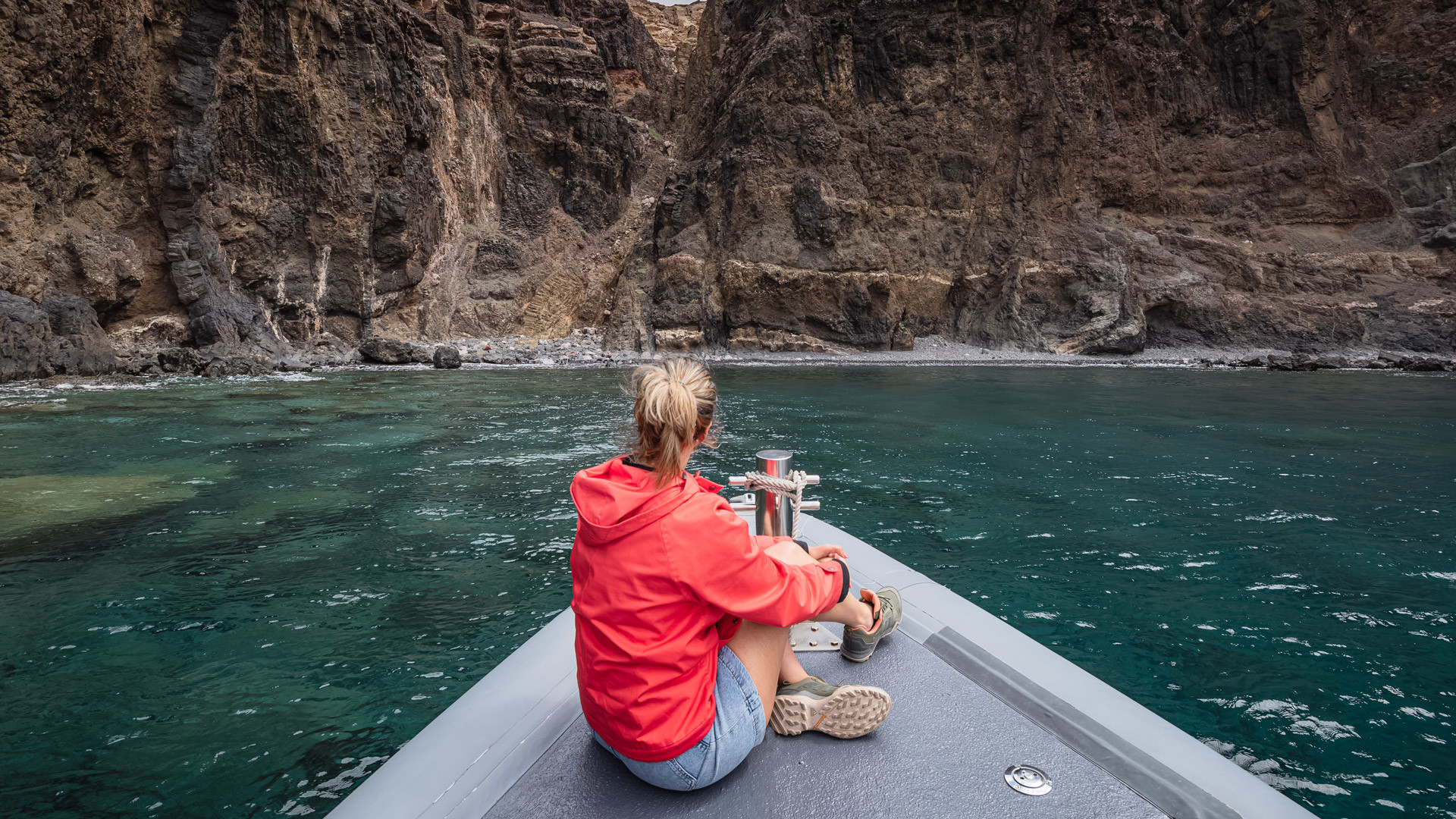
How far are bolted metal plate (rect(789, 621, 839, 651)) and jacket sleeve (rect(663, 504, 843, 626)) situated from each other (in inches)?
22.4

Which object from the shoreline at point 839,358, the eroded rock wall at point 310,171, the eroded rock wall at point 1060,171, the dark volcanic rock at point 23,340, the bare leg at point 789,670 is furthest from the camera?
the eroded rock wall at point 1060,171

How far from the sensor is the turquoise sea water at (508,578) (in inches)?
101

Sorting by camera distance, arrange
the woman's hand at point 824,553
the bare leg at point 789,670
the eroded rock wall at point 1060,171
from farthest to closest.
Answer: the eroded rock wall at point 1060,171 < the woman's hand at point 824,553 < the bare leg at point 789,670

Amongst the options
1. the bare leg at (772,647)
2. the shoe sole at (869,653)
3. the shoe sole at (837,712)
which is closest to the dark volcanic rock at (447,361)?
the shoe sole at (869,653)

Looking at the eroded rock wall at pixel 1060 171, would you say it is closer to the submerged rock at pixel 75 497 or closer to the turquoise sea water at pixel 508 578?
the turquoise sea water at pixel 508 578

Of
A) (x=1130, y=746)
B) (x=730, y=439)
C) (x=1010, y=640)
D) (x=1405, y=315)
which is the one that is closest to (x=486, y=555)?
(x=1010, y=640)

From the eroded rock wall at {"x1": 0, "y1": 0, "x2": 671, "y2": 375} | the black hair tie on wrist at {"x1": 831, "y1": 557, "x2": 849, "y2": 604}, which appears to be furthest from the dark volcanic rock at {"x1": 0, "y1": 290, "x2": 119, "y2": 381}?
the black hair tie on wrist at {"x1": 831, "y1": 557, "x2": 849, "y2": 604}

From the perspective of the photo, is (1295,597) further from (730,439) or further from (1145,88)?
(1145,88)

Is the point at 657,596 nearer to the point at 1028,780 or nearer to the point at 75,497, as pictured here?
the point at 1028,780

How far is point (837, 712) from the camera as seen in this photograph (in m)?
1.59

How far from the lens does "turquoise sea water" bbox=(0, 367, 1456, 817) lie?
2.57 metres

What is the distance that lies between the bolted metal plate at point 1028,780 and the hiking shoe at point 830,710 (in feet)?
0.94

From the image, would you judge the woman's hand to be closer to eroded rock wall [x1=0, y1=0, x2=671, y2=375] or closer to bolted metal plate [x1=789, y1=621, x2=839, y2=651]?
bolted metal plate [x1=789, y1=621, x2=839, y2=651]

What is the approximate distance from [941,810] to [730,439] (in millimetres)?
8096
